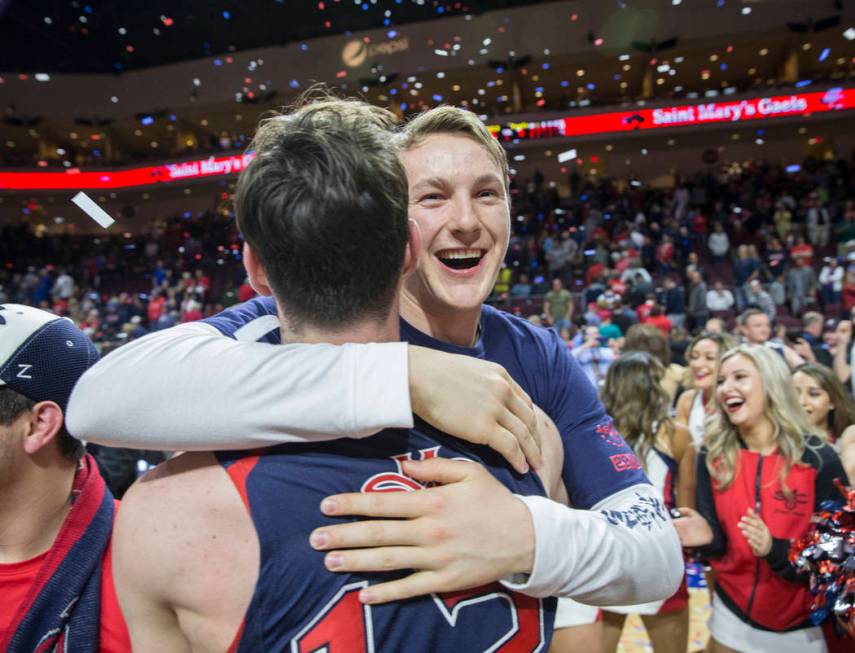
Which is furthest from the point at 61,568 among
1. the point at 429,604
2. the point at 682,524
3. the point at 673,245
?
the point at 673,245

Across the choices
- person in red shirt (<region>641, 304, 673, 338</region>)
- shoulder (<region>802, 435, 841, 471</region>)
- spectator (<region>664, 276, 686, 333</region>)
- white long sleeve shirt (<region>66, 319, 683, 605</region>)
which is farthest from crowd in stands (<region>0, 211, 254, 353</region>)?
white long sleeve shirt (<region>66, 319, 683, 605</region>)

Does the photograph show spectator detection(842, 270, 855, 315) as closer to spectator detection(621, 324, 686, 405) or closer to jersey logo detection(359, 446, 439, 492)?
spectator detection(621, 324, 686, 405)

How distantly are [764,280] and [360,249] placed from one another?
11.1 metres

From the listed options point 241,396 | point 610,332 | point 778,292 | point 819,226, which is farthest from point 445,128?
point 819,226

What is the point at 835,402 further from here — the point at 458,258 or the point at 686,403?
the point at 458,258

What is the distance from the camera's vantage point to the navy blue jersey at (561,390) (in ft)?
4.24

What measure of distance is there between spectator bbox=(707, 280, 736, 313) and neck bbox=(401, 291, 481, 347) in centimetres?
921

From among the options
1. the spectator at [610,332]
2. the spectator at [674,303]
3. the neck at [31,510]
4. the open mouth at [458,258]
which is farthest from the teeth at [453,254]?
the spectator at [674,303]

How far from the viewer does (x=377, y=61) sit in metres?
18.4

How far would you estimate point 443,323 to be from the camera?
1.58m

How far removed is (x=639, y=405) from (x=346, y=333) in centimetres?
258

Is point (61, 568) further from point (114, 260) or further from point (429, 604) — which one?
point (114, 260)

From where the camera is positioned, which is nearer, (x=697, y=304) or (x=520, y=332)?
(x=520, y=332)

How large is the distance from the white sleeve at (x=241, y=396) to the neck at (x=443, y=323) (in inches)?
25.3
